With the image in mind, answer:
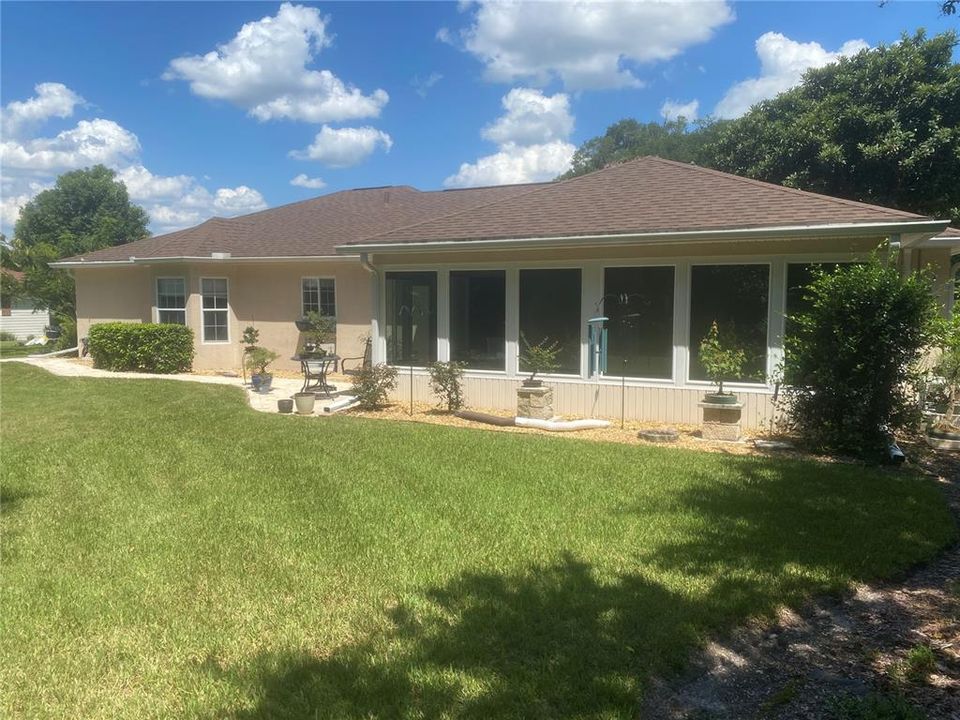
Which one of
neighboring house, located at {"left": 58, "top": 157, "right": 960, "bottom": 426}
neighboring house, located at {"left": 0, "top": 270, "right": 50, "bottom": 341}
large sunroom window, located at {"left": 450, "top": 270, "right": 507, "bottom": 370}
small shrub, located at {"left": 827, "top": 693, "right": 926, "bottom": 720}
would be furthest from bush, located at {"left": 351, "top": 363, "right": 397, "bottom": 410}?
neighboring house, located at {"left": 0, "top": 270, "right": 50, "bottom": 341}

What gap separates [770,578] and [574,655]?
1625mm

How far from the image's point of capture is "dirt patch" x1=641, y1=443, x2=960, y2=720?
9.39 feet

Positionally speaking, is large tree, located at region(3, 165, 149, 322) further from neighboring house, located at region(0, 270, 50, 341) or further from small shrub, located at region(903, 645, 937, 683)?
small shrub, located at region(903, 645, 937, 683)

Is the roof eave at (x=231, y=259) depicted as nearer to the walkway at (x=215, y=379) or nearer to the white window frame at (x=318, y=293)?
the white window frame at (x=318, y=293)

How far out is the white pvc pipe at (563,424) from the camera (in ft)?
30.1

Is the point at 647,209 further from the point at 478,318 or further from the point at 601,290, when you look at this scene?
the point at 478,318

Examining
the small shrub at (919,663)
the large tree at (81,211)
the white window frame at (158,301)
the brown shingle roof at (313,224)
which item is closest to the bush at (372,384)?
the brown shingle roof at (313,224)

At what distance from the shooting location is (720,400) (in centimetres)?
846

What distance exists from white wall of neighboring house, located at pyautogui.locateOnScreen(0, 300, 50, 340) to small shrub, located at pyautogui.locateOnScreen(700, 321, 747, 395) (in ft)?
113

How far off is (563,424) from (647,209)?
3.52 meters

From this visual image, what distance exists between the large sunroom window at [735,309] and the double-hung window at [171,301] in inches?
495

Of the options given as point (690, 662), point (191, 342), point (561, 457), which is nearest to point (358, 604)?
point (690, 662)

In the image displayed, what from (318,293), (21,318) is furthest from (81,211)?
(318,293)

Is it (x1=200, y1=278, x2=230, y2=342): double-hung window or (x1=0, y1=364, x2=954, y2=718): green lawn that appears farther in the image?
(x1=200, y1=278, x2=230, y2=342): double-hung window
